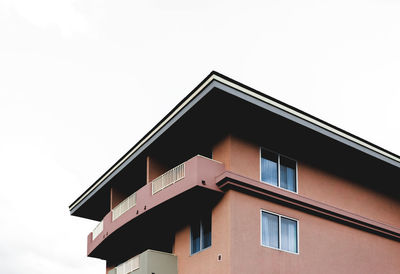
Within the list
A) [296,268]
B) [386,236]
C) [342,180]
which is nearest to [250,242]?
[296,268]

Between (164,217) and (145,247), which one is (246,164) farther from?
(145,247)

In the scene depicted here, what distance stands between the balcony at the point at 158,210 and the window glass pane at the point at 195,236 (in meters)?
0.69

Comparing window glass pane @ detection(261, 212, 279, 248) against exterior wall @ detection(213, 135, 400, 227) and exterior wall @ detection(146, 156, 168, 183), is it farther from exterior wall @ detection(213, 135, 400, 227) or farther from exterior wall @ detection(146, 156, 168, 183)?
exterior wall @ detection(146, 156, 168, 183)

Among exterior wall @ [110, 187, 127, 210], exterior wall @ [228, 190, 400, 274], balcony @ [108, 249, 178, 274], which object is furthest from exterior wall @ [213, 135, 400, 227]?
exterior wall @ [110, 187, 127, 210]

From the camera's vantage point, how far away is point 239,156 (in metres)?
22.7

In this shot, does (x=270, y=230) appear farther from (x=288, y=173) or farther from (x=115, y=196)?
(x=115, y=196)

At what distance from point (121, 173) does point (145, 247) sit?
3928mm

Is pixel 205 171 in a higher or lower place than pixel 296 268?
higher

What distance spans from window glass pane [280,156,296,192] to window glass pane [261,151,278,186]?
33cm

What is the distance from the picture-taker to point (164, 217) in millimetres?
25000

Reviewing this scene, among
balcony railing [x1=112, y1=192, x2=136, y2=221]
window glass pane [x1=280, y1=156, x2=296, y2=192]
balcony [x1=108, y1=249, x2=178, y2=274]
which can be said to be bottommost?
balcony [x1=108, y1=249, x2=178, y2=274]

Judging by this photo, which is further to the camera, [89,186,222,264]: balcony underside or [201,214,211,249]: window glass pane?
[89,186,222,264]: balcony underside

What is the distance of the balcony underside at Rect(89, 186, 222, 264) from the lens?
895 inches

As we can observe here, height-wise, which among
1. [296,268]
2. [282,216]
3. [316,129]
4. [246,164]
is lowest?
[296,268]
